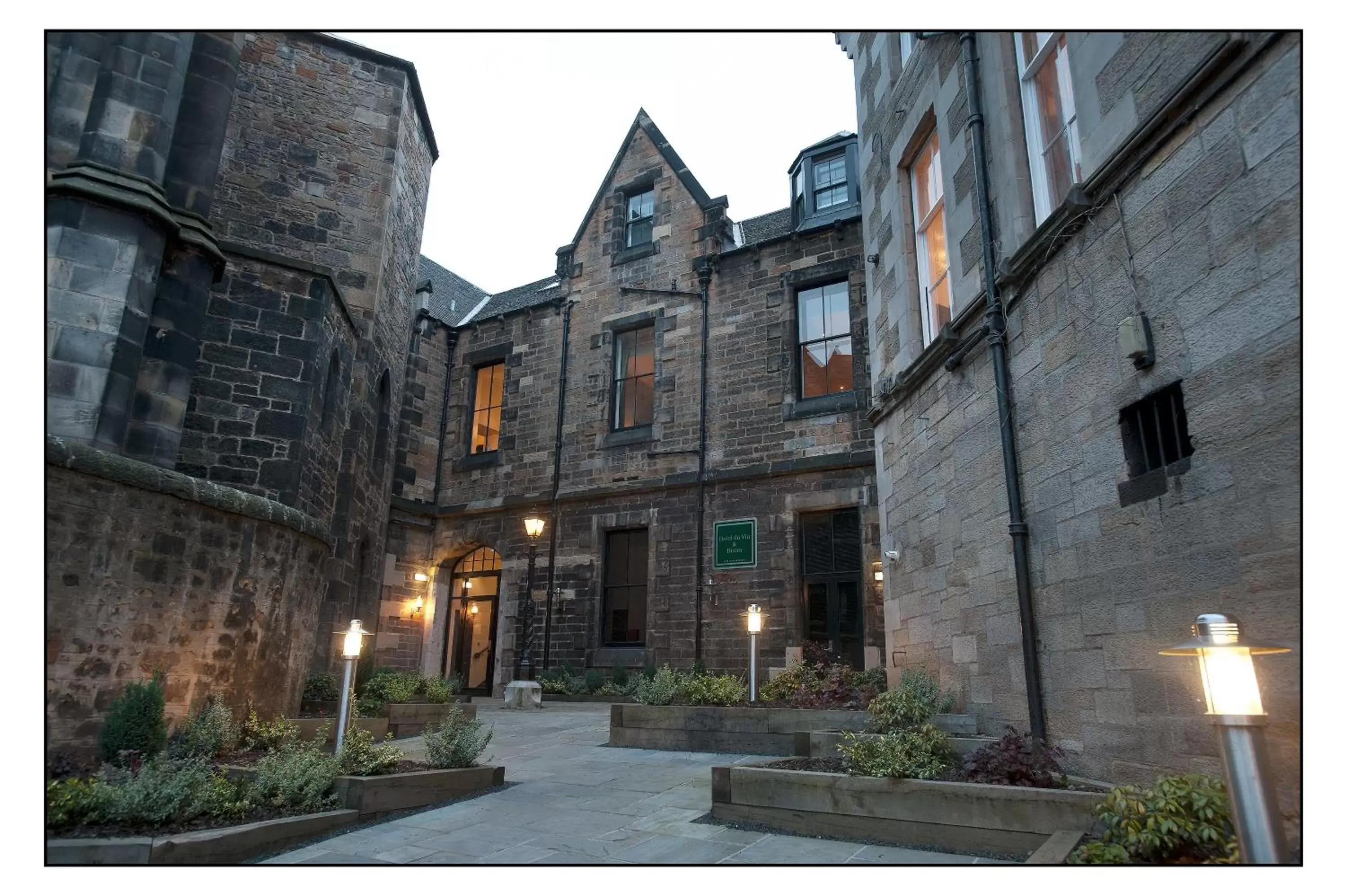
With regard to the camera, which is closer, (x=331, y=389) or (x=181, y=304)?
(x=181, y=304)

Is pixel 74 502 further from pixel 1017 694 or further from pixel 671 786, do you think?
pixel 1017 694

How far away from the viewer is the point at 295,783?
5480 millimetres

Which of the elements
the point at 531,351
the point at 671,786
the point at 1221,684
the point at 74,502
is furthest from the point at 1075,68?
the point at 531,351

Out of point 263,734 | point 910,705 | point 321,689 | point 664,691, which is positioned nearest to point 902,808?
point 910,705

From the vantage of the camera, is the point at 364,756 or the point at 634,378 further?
the point at 634,378

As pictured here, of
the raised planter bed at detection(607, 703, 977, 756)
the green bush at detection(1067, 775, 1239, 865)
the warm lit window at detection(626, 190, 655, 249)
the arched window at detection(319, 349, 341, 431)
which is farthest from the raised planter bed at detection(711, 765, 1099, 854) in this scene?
the warm lit window at detection(626, 190, 655, 249)

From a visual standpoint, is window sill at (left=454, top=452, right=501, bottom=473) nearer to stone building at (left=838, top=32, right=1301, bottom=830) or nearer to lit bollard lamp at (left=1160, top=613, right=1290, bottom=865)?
stone building at (left=838, top=32, right=1301, bottom=830)

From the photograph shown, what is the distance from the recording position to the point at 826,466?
13234 millimetres

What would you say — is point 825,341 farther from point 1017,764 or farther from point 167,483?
point 167,483

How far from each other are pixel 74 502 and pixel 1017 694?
7118 millimetres

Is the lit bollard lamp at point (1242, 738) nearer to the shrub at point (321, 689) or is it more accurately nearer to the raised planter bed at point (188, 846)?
the raised planter bed at point (188, 846)

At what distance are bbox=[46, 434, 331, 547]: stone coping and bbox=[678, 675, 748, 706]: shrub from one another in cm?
468

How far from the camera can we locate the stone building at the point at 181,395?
235 inches

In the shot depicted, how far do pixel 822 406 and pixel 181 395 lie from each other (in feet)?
31.4
